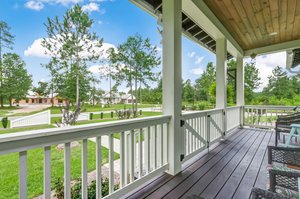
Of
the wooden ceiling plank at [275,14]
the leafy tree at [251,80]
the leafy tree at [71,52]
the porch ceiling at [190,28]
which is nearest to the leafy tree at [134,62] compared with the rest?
the leafy tree at [71,52]

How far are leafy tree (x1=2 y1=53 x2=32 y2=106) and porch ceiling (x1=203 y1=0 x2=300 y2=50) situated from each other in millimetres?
2958

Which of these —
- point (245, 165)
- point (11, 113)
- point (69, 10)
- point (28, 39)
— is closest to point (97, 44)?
point (69, 10)

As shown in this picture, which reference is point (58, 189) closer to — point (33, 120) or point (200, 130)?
point (33, 120)

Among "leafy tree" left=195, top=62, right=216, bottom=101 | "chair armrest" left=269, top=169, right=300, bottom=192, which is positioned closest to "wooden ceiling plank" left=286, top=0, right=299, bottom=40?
"leafy tree" left=195, top=62, right=216, bottom=101

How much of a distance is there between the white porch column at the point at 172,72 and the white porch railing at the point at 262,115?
15.0ft

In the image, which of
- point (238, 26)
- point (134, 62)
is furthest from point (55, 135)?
point (238, 26)

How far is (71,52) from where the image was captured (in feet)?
4.54

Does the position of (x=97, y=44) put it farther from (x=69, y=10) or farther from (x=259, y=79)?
(x=259, y=79)

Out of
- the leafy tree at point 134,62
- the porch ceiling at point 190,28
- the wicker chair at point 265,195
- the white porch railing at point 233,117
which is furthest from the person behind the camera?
the white porch railing at point 233,117

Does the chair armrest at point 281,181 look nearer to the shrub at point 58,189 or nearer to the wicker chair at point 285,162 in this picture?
the wicker chair at point 285,162

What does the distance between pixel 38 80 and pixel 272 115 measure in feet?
22.0

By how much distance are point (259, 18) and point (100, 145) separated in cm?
392

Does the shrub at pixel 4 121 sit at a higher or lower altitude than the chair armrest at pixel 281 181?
higher

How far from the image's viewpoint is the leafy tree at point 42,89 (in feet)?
4.04
